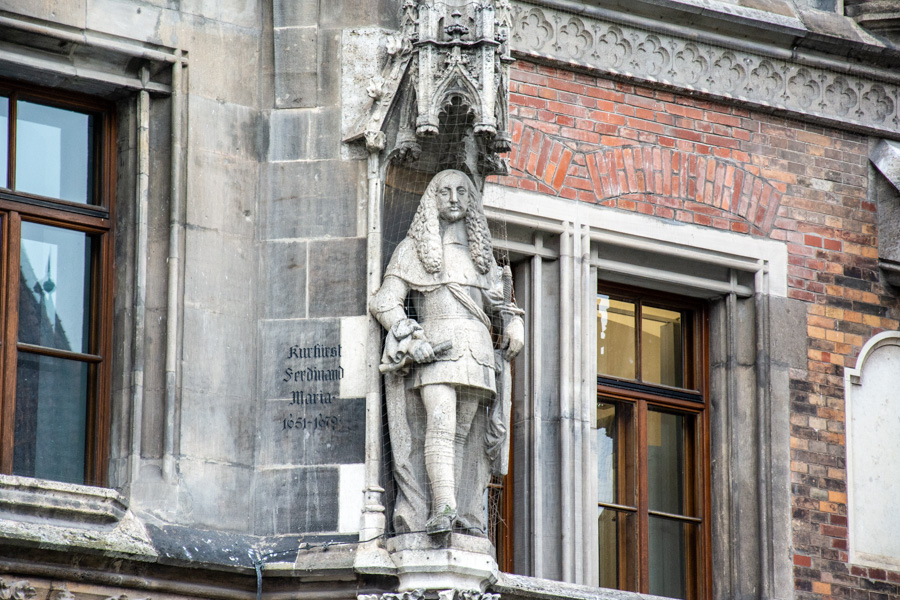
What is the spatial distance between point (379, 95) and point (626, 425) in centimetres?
306

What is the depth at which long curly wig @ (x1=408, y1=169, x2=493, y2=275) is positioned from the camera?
12.7 meters

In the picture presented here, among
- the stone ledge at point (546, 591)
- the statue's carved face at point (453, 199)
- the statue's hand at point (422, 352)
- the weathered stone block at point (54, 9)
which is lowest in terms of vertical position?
the stone ledge at point (546, 591)

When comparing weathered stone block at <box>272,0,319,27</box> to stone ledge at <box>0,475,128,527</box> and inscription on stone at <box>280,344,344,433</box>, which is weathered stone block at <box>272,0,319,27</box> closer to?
inscription on stone at <box>280,344,344,433</box>

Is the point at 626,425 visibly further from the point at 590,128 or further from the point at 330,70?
the point at 330,70

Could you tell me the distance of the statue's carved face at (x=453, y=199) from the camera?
12.8 metres

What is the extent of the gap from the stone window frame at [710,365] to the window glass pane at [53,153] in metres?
2.49

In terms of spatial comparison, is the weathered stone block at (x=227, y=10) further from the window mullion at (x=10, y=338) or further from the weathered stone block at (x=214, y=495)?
the weathered stone block at (x=214, y=495)

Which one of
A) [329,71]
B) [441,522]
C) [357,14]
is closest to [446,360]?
[441,522]

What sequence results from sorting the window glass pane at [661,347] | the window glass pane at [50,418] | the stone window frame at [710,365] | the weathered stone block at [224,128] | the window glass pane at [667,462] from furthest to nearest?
the window glass pane at [661,347], the window glass pane at [667,462], the stone window frame at [710,365], the weathered stone block at [224,128], the window glass pane at [50,418]

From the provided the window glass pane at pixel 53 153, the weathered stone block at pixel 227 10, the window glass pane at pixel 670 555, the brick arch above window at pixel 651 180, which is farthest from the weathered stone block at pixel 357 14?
the window glass pane at pixel 670 555

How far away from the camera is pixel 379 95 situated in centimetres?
1299

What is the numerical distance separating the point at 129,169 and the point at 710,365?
417cm

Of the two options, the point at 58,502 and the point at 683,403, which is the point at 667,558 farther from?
the point at 58,502

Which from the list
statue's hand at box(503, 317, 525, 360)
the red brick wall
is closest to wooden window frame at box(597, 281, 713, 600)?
the red brick wall
